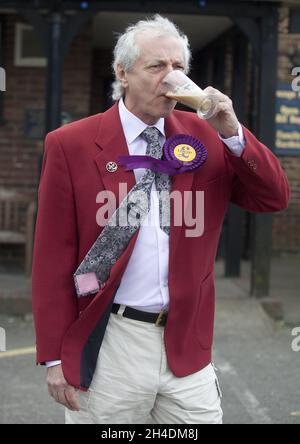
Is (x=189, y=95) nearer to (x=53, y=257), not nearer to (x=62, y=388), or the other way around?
(x=53, y=257)

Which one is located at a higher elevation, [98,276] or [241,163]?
[241,163]

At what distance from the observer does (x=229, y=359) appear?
6137 mm

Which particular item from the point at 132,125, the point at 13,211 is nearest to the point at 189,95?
the point at 132,125

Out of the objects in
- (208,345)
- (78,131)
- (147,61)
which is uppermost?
(147,61)

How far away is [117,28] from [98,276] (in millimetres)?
7279

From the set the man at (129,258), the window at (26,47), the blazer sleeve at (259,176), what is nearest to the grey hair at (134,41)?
the man at (129,258)

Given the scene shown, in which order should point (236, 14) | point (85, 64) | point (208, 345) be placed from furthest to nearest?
point (85, 64) → point (236, 14) → point (208, 345)

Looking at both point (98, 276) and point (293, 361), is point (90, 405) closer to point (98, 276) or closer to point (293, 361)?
point (98, 276)

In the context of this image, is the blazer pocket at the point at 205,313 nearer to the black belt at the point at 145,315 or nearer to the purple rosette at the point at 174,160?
the black belt at the point at 145,315

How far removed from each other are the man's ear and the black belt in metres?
0.76

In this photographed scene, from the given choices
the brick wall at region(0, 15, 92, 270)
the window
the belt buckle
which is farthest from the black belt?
the window

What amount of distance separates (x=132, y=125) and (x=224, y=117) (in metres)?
0.39

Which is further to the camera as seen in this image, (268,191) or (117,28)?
(117,28)

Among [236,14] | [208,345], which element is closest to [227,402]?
[208,345]
